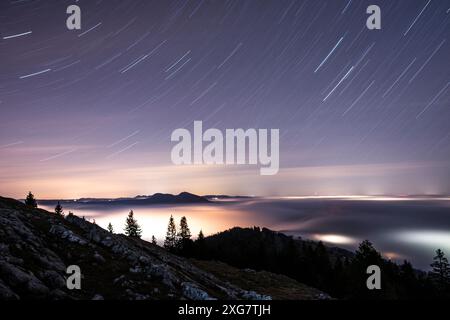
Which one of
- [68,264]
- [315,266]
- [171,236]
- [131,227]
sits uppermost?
[68,264]

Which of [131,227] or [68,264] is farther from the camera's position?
[131,227]

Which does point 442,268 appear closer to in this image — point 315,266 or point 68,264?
point 315,266

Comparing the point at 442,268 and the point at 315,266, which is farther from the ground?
the point at 315,266

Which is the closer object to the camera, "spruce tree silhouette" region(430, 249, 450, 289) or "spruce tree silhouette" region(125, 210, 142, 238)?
"spruce tree silhouette" region(430, 249, 450, 289)

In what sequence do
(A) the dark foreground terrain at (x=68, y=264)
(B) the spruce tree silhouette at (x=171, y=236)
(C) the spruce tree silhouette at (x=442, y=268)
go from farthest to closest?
1. (B) the spruce tree silhouette at (x=171, y=236)
2. (C) the spruce tree silhouette at (x=442, y=268)
3. (A) the dark foreground terrain at (x=68, y=264)

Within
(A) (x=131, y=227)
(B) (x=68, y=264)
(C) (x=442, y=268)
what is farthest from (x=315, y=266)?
(B) (x=68, y=264)

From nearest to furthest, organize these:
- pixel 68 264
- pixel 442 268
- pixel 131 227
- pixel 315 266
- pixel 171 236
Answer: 1. pixel 68 264
2. pixel 315 266
3. pixel 442 268
4. pixel 131 227
5. pixel 171 236

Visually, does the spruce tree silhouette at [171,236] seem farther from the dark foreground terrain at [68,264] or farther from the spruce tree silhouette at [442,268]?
the spruce tree silhouette at [442,268]

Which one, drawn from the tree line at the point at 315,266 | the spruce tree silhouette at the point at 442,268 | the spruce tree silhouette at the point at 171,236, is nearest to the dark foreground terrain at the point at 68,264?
the tree line at the point at 315,266

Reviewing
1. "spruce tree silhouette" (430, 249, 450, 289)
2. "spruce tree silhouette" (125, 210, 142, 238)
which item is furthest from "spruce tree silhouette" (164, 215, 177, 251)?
"spruce tree silhouette" (430, 249, 450, 289)

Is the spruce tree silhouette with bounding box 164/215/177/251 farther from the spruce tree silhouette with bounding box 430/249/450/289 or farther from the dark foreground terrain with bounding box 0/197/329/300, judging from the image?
the spruce tree silhouette with bounding box 430/249/450/289
